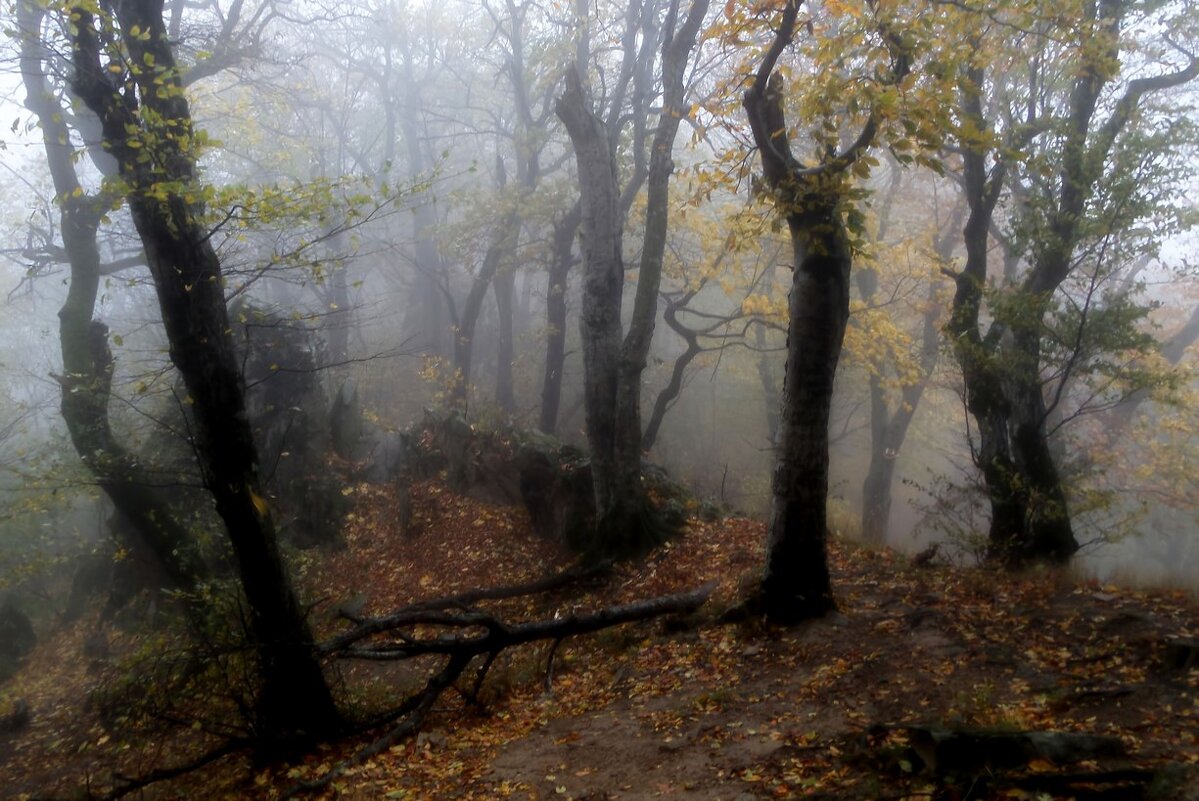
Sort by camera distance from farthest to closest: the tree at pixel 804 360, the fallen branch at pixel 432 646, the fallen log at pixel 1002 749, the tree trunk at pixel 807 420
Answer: the tree trunk at pixel 807 420 < the tree at pixel 804 360 < the fallen branch at pixel 432 646 < the fallen log at pixel 1002 749

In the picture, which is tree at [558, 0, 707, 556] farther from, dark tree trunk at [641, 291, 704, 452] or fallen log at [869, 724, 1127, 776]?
fallen log at [869, 724, 1127, 776]

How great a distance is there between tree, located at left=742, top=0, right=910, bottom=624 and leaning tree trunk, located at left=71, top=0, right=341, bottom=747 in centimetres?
419

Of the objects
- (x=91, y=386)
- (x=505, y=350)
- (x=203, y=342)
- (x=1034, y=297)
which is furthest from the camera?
(x=505, y=350)

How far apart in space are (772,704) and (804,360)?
2.93 metres

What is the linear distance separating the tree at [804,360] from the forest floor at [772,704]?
51 cm

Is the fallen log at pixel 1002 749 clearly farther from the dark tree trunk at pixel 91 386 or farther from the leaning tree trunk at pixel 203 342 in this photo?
the dark tree trunk at pixel 91 386

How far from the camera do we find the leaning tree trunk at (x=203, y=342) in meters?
6.16

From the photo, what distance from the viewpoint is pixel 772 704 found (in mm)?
5805

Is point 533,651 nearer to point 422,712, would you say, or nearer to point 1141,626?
point 422,712

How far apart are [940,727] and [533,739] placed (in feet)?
10.3

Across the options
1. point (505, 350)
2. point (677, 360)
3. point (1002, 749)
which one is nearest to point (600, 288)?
point (677, 360)

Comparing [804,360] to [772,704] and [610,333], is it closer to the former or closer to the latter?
[772,704]

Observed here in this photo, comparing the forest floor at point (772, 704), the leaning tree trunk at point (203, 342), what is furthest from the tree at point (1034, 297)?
the leaning tree trunk at point (203, 342)

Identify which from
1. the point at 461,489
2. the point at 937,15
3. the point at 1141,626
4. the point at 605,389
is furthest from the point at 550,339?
the point at 1141,626
